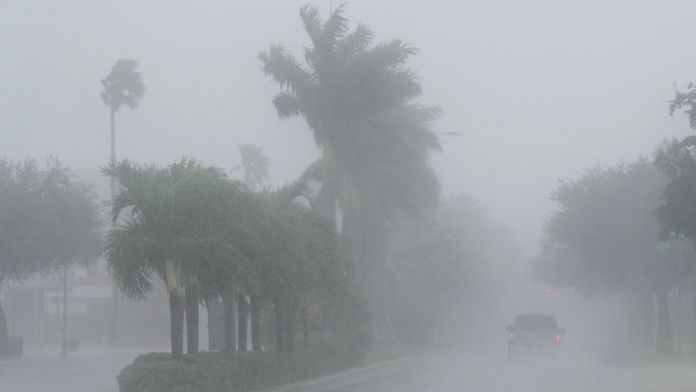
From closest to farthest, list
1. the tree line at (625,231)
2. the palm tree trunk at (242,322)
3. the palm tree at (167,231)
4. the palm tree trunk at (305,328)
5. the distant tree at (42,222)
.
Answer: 1. the palm tree at (167,231)
2. the palm tree trunk at (242,322)
3. the palm tree trunk at (305,328)
4. the distant tree at (42,222)
5. the tree line at (625,231)

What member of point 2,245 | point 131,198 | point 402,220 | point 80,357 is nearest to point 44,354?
point 80,357

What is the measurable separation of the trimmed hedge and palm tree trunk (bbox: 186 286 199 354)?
0.35 m

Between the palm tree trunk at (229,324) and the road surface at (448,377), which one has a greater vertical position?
the palm tree trunk at (229,324)

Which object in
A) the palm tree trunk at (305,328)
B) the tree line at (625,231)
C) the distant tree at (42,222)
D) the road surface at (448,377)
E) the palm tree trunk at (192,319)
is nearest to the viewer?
the palm tree trunk at (192,319)

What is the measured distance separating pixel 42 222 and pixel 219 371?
2814 cm

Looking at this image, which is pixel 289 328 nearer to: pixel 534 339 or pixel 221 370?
pixel 221 370

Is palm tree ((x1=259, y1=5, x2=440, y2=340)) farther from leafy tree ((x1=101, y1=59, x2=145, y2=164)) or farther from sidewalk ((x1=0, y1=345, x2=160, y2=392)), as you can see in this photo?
leafy tree ((x1=101, y1=59, x2=145, y2=164))

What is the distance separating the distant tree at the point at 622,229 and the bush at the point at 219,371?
2334 centimetres

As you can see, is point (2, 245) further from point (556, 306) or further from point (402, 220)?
point (556, 306)

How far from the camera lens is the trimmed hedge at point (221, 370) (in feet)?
74.0

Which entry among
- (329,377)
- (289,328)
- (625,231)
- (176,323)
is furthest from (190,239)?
(625,231)

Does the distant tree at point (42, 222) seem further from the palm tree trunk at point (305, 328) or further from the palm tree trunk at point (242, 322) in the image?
the palm tree trunk at point (242, 322)

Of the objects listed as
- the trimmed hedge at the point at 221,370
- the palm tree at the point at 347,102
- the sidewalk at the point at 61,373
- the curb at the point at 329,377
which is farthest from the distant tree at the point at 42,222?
the trimmed hedge at the point at 221,370

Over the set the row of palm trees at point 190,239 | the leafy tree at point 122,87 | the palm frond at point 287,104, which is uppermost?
the leafy tree at point 122,87
